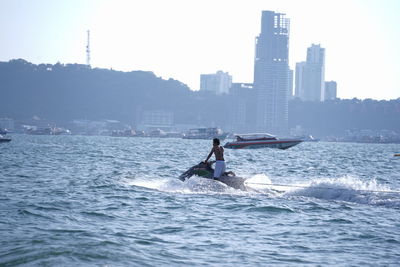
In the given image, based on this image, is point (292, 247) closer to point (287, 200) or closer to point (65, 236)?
point (65, 236)

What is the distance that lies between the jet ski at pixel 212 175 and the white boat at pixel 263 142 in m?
43.3

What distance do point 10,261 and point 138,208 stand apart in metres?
6.31

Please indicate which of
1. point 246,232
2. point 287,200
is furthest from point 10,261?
point 287,200

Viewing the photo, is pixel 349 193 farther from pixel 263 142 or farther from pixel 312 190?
pixel 263 142

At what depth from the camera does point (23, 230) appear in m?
13.0

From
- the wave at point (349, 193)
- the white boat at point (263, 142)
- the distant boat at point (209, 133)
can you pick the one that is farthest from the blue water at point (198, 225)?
the distant boat at point (209, 133)

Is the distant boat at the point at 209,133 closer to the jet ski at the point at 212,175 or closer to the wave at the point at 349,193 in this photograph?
the jet ski at the point at 212,175

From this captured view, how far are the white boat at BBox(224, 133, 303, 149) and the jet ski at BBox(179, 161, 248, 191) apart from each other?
43.3 meters

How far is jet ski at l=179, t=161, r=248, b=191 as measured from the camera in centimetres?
2048

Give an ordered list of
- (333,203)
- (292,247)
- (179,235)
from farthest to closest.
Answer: (333,203)
(179,235)
(292,247)

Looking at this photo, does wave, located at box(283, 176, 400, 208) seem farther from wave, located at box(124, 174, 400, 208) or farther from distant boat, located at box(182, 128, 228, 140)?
distant boat, located at box(182, 128, 228, 140)

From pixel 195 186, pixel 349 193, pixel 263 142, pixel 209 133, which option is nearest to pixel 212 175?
pixel 195 186

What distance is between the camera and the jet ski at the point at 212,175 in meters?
20.5

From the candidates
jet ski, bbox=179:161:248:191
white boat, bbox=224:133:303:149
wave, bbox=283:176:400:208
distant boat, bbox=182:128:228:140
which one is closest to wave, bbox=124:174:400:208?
wave, bbox=283:176:400:208
